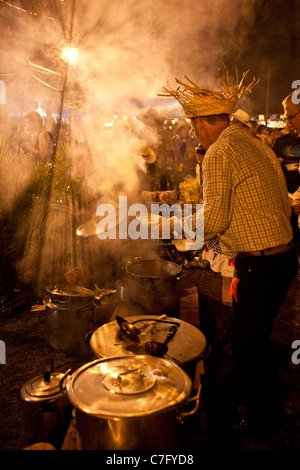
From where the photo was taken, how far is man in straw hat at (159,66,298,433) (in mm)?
2551

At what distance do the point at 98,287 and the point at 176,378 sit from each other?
3568 millimetres

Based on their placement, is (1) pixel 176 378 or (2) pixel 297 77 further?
(2) pixel 297 77

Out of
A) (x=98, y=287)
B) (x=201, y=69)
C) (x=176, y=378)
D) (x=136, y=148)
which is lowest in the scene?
(x=176, y=378)

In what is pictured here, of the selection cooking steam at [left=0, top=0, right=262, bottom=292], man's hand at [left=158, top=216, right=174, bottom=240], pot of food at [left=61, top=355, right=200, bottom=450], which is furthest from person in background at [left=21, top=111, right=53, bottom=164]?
pot of food at [left=61, top=355, right=200, bottom=450]

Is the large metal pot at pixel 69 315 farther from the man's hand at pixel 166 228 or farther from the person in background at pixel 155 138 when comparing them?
the person in background at pixel 155 138

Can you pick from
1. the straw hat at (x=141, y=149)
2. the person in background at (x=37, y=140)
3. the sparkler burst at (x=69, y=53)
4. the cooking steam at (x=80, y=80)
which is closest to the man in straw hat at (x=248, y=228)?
the cooking steam at (x=80, y=80)

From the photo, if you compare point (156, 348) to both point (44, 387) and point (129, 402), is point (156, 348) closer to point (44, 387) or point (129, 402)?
point (129, 402)

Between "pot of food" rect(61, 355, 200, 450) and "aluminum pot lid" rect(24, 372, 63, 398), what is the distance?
0.90 m

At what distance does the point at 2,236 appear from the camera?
580 centimetres

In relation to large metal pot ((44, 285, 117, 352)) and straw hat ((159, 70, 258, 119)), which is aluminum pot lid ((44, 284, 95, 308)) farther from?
straw hat ((159, 70, 258, 119))

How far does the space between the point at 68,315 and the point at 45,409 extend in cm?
148

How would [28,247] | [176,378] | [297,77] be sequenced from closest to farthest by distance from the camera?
[176,378]
[28,247]
[297,77]

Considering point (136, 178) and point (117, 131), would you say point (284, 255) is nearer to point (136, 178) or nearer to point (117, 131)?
point (136, 178)

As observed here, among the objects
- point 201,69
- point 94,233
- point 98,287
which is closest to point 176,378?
point 94,233
